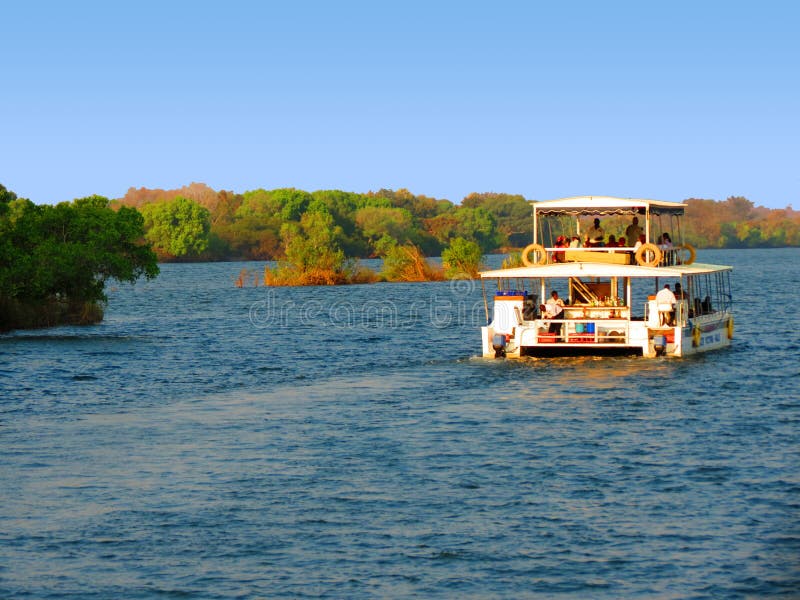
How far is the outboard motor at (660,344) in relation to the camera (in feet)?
120

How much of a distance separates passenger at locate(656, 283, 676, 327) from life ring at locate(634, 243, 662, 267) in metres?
0.93

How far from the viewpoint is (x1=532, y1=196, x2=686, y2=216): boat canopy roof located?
38.9 metres

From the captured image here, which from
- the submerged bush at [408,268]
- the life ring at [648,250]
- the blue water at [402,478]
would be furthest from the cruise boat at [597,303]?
the submerged bush at [408,268]

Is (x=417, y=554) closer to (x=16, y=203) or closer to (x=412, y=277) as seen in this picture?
(x=16, y=203)

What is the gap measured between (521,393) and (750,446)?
355 inches

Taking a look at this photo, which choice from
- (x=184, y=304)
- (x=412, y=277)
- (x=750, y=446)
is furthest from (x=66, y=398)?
(x=412, y=277)

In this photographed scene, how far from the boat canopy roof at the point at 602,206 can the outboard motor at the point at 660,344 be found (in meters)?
4.63

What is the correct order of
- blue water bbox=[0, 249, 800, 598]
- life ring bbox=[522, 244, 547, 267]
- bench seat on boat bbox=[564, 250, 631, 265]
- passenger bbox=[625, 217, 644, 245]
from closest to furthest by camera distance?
blue water bbox=[0, 249, 800, 598], bench seat on boat bbox=[564, 250, 631, 265], passenger bbox=[625, 217, 644, 245], life ring bbox=[522, 244, 547, 267]

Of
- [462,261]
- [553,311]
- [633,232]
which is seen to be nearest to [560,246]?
[633,232]

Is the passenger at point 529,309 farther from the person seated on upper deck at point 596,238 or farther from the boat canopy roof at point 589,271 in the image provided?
the person seated on upper deck at point 596,238

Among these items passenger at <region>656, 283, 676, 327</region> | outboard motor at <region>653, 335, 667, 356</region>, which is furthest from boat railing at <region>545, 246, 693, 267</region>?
outboard motor at <region>653, 335, 667, 356</region>

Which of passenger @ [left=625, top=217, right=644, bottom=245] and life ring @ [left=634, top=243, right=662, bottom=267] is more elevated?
passenger @ [left=625, top=217, right=644, bottom=245]

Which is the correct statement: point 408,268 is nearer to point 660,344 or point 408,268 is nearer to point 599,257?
point 599,257

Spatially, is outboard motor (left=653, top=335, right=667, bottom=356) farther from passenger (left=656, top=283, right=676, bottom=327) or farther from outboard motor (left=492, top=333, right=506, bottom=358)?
outboard motor (left=492, top=333, right=506, bottom=358)
